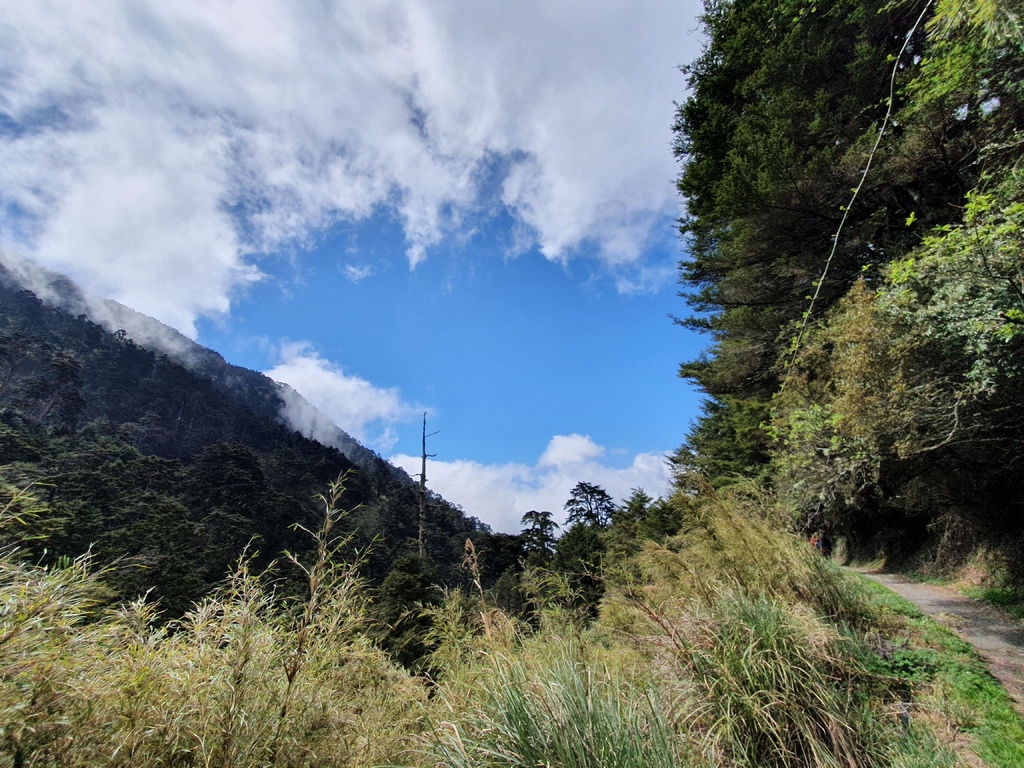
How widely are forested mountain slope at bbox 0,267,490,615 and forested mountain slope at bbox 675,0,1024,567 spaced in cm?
677

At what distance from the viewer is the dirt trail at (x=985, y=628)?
4496mm

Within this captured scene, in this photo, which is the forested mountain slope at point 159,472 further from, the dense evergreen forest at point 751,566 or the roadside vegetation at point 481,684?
the dense evergreen forest at point 751,566

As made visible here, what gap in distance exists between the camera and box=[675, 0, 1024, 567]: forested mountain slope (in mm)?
5543

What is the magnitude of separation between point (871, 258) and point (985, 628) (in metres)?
8.30

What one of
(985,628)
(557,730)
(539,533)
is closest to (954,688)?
(985,628)

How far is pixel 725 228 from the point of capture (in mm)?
15414

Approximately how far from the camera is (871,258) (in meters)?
10.7

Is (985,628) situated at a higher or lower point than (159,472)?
lower

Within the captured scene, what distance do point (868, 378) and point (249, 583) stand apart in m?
8.22

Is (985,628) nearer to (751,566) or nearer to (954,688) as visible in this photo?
(954,688)

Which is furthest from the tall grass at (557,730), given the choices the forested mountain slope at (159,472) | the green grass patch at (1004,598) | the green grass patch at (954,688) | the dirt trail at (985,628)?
the green grass patch at (1004,598)

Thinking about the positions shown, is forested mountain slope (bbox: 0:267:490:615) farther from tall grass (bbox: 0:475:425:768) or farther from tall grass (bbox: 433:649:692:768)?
tall grass (bbox: 433:649:692:768)

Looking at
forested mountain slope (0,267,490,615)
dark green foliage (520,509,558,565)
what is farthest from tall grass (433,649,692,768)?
dark green foliage (520,509,558,565)

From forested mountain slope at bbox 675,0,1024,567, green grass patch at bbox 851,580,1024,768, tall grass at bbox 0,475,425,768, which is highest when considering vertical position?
forested mountain slope at bbox 675,0,1024,567
